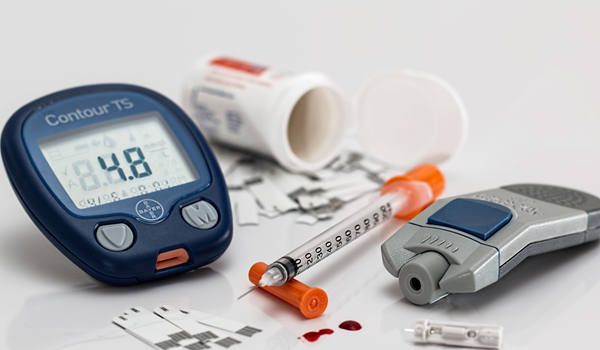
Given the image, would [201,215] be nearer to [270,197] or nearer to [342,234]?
[342,234]

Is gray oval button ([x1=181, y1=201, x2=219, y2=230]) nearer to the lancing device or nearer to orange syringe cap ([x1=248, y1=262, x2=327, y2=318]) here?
orange syringe cap ([x1=248, y1=262, x2=327, y2=318])

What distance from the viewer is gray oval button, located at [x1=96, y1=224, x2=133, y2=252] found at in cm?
140

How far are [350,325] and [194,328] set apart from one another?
319 millimetres

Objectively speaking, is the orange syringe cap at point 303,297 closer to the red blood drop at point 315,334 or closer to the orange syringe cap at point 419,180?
the red blood drop at point 315,334

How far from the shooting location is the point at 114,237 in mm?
1417

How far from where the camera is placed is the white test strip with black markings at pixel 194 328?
1.25 m

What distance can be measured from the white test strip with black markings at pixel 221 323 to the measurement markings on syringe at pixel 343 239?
0.59 feet

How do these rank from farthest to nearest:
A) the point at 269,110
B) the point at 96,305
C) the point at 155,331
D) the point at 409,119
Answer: the point at 409,119 < the point at 269,110 < the point at 96,305 < the point at 155,331

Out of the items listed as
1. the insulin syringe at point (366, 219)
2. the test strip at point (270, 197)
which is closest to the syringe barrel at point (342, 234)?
the insulin syringe at point (366, 219)

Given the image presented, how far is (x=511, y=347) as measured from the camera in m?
1.23

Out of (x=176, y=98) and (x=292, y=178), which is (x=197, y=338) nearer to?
(x=292, y=178)

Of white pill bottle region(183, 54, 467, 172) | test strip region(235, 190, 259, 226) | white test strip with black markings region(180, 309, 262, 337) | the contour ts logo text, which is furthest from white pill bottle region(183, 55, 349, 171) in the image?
white test strip with black markings region(180, 309, 262, 337)

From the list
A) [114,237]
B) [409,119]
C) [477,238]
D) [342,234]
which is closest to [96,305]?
[114,237]

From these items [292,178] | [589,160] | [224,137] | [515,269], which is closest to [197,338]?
[515,269]
